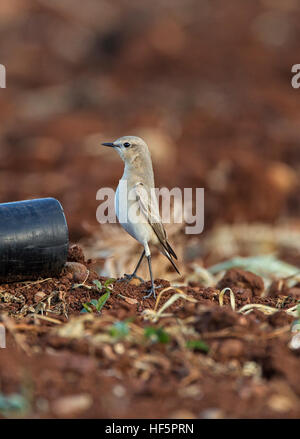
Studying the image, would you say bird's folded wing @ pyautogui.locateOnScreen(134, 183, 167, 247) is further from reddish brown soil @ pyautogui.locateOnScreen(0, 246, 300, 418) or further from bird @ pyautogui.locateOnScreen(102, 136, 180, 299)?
reddish brown soil @ pyautogui.locateOnScreen(0, 246, 300, 418)

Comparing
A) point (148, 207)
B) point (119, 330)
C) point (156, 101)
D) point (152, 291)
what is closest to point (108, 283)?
point (152, 291)

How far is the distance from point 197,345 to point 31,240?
1.93 meters

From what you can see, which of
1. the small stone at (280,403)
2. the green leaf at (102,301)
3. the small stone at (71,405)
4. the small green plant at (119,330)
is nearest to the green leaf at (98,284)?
the green leaf at (102,301)

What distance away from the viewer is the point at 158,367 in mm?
3859

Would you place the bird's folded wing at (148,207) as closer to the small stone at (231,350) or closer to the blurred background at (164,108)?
the blurred background at (164,108)

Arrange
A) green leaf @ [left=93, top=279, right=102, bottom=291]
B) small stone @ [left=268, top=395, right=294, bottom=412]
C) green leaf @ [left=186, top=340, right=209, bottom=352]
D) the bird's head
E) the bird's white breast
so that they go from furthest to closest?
1. the bird's head
2. the bird's white breast
3. green leaf @ [left=93, top=279, right=102, bottom=291]
4. green leaf @ [left=186, top=340, right=209, bottom=352]
5. small stone @ [left=268, top=395, right=294, bottom=412]

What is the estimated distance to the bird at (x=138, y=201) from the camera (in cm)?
586

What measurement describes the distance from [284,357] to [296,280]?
2.89 meters

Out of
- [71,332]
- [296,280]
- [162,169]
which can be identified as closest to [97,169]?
[162,169]

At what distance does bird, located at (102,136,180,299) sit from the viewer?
5855 millimetres

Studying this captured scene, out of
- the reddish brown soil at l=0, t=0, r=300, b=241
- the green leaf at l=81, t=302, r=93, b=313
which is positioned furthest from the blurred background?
the green leaf at l=81, t=302, r=93, b=313

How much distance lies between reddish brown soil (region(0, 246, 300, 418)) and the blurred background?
332 cm

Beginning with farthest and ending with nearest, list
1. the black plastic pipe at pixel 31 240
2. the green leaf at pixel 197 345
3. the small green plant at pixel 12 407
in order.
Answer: the black plastic pipe at pixel 31 240 < the green leaf at pixel 197 345 < the small green plant at pixel 12 407

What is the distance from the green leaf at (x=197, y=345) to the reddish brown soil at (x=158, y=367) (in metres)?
0.03
